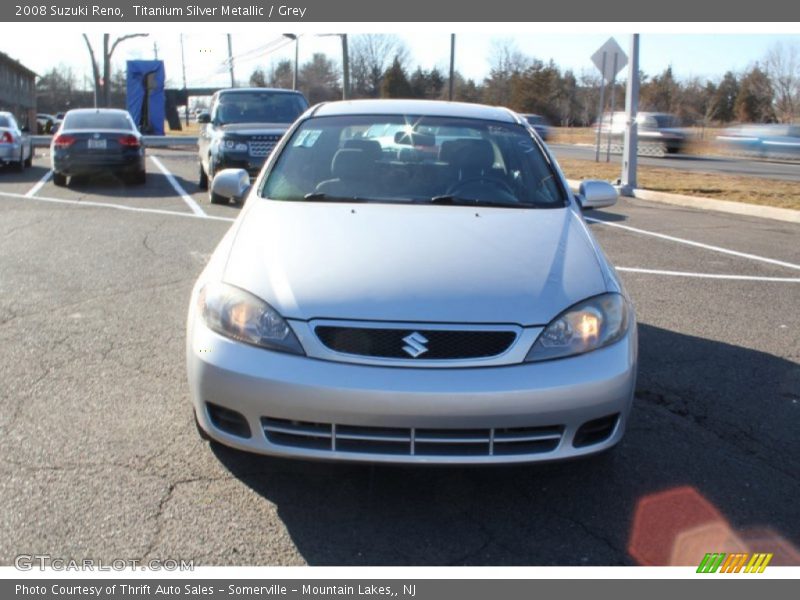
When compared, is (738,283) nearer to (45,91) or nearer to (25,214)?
(25,214)

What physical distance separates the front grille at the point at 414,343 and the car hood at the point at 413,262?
0.17 ft

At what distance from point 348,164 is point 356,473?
1857mm

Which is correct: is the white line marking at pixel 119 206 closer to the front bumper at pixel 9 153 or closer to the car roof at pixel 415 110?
the front bumper at pixel 9 153

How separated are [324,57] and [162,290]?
54.2 meters

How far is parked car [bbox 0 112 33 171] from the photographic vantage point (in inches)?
665

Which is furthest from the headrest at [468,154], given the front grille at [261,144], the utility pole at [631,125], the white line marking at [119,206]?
the utility pole at [631,125]

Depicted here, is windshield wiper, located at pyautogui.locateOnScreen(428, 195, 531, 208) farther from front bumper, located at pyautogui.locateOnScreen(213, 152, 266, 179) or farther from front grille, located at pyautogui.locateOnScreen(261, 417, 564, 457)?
front bumper, located at pyautogui.locateOnScreen(213, 152, 266, 179)

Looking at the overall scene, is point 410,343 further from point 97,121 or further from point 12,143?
point 12,143

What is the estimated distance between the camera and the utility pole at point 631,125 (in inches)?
589

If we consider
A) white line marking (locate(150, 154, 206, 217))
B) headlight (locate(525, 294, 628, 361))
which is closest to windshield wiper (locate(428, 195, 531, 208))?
headlight (locate(525, 294, 628, 361))

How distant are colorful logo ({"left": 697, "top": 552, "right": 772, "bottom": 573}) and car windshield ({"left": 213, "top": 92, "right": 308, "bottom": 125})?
1174cm

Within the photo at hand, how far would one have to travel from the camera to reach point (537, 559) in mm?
A: 2973

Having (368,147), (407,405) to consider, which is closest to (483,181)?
(368,147)

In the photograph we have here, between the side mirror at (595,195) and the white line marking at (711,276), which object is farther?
the white line marking at (711,276)
